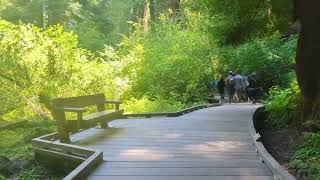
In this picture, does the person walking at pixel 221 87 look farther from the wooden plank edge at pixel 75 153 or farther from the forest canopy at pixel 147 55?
the wooden plank edge at pixel 75 153

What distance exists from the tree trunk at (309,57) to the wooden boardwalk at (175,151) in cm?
141

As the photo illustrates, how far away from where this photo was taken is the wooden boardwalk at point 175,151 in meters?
6.15

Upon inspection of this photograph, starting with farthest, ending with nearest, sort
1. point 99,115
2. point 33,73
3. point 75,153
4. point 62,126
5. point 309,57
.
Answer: point 33,73, point 99,115, point 309,57, point 62,126, point 75,153

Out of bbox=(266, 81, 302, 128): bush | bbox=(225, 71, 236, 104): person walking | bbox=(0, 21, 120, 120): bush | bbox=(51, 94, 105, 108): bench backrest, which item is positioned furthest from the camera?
bbox=(225, 71, 236, 104): person walking

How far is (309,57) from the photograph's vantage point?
9578 millimetres

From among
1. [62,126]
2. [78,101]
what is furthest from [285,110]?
[62,126]

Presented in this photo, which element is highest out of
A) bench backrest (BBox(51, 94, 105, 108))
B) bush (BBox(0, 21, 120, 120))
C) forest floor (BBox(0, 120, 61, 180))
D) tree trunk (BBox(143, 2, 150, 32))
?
tree trunk (BBox(143, 2, 150, 32))

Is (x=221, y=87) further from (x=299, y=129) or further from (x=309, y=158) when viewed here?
→ (x=309, y=158)

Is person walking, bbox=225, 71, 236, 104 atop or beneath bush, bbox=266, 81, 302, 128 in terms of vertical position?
atop

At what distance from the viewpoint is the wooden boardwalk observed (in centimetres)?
615

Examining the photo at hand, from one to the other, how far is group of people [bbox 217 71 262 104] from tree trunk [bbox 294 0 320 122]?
42.8ft

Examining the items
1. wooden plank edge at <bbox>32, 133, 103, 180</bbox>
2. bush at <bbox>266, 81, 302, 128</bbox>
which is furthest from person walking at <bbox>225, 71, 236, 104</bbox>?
wooden plank edge at <bbox>32, 133, 103, 180</bbox>

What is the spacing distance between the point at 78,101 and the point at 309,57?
487 cm

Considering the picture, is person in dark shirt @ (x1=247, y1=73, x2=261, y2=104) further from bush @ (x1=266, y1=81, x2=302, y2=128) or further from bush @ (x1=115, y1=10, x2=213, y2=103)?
bush @ (x1=266, y1=81, x2=302, y2=128)
